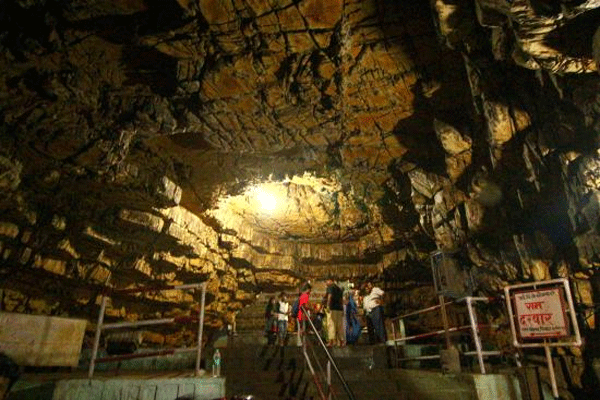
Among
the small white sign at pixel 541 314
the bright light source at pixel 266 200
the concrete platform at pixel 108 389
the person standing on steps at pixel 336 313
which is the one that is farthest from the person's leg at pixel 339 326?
the bright light source at pixel 266 200

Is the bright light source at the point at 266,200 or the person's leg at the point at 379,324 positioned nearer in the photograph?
the person's leg at the point at 379,324

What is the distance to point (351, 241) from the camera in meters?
16.7

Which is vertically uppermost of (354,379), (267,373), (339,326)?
Answer: (339,326)

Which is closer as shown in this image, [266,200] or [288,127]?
[288,127]

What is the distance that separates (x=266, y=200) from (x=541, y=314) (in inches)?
417

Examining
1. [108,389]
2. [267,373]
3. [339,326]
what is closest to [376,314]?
[339,326]

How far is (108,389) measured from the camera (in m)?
3.86

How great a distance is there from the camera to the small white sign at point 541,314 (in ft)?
17.1

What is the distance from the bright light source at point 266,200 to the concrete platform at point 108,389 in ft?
32.9

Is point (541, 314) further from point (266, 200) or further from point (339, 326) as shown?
point (266, 200)

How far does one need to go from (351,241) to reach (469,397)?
1139 centimetres

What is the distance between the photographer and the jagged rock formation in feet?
19.9

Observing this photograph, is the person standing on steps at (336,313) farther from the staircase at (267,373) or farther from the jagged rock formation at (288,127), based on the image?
the jagged rock formation at (288,127)

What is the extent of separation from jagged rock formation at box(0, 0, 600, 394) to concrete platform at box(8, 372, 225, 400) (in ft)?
18.7
